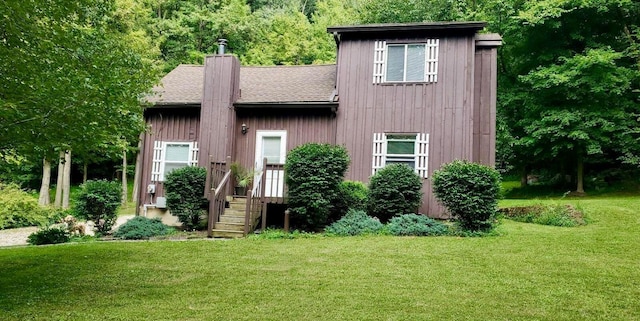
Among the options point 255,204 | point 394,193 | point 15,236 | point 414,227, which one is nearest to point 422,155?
point 394,193

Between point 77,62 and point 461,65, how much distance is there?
9040 millimetres

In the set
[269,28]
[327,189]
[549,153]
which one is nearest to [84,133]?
[327,189]

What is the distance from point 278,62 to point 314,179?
1892cm

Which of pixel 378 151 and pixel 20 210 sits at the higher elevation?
pixel 378 151

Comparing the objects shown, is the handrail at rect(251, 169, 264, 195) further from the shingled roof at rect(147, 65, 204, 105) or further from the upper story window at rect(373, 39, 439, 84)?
the upper story window at rect(373, 39, 439, 84)

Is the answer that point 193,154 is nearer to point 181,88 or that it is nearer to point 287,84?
point 181,88

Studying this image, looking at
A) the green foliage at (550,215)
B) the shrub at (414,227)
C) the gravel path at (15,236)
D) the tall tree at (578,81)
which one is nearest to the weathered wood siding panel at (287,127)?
the shrub at (414,227)

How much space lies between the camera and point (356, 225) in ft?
32.5

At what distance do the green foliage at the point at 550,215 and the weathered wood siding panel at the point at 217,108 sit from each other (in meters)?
7.96

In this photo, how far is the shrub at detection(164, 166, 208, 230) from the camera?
11.4 metres

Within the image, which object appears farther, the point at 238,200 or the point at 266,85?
the point at 266,85

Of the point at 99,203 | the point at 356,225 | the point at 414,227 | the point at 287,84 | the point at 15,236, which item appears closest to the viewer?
the point at 414,227

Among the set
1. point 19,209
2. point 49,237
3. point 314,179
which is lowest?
point 49,237

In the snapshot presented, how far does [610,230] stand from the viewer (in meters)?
9.30
